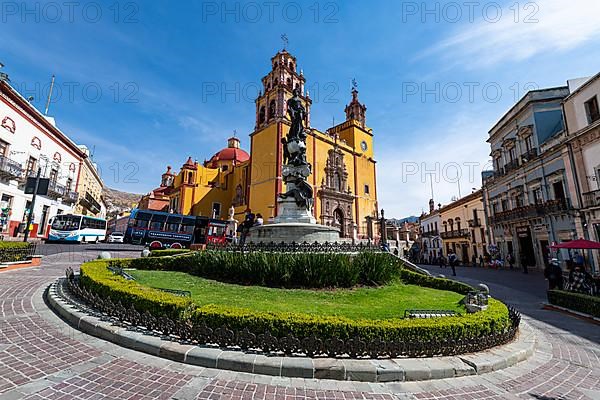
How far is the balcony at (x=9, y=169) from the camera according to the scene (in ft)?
66.1

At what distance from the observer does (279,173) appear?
30.2 metres

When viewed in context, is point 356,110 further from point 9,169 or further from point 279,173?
point 9,169

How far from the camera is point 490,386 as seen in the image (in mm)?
3803

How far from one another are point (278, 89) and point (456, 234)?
1167 inches

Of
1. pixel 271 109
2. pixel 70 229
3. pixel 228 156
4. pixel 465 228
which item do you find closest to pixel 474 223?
pixel 465 228

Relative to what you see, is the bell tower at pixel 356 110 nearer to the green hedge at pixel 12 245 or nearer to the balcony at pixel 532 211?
the balcony at pixel 532 211

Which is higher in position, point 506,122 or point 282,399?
point 506,122

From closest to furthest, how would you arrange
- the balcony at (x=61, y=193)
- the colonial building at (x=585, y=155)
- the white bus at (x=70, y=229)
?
the colonial building at (x=585, y=155) < the white bus at (x=70, y=229) < the balcony at (x=61, y=193)

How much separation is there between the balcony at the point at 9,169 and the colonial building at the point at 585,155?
39265 mm

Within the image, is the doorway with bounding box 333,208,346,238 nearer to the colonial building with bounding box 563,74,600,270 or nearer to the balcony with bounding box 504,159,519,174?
the balcony with bounding box 504,159,519,174

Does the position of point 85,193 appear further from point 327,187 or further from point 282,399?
point 282,399

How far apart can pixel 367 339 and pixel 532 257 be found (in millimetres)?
25886

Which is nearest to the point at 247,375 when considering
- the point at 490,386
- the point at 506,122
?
the point at 490,386

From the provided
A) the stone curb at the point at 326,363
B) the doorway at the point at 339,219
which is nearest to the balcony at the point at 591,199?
the stone curb at the point at 326,363
